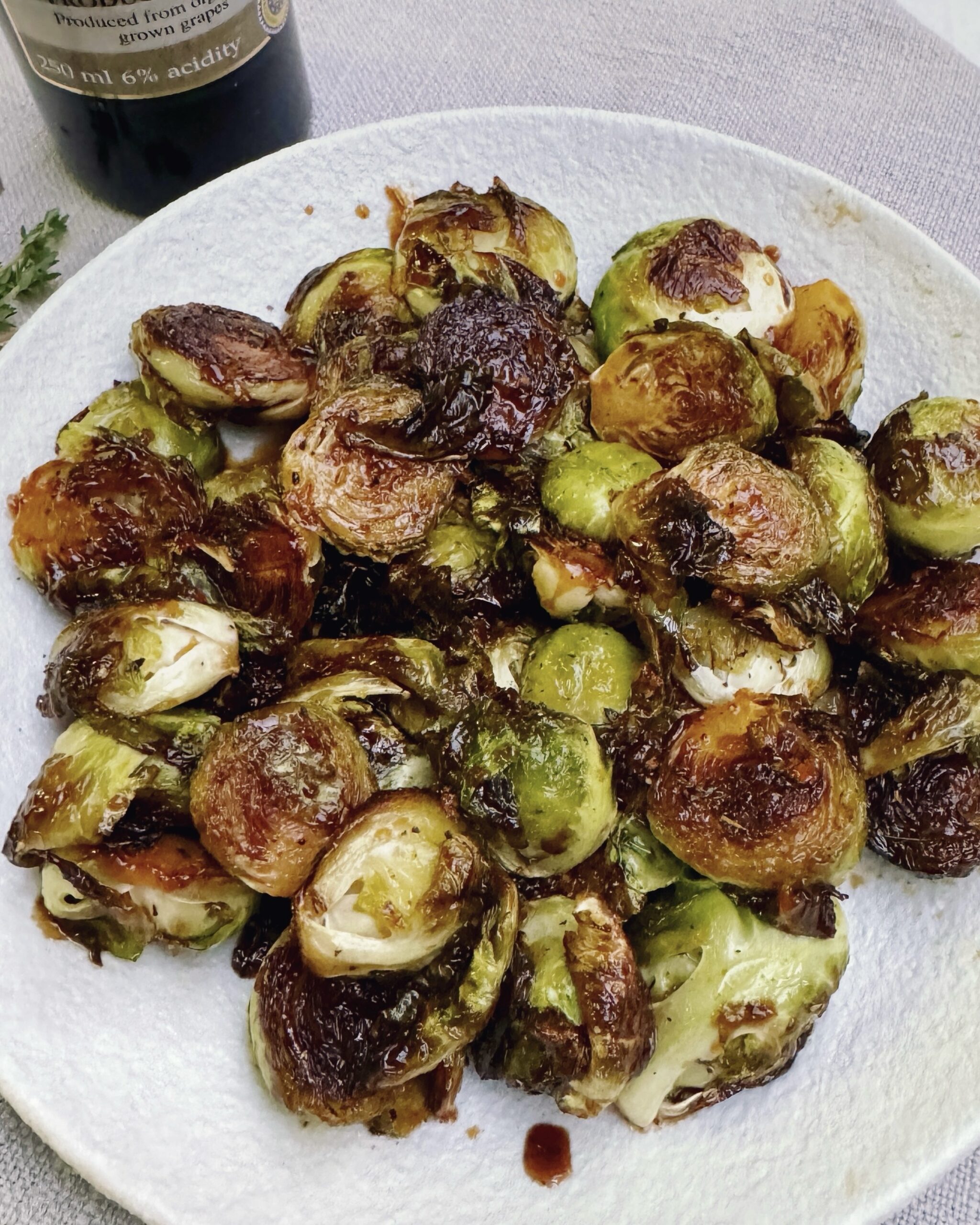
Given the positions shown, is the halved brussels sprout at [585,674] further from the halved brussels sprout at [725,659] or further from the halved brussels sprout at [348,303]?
the halved brussels sprout at [348,303]

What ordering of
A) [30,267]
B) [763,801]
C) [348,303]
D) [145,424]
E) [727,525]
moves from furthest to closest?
[30,267] → [348,303] → [145,424] → [727,525] → [763,801]

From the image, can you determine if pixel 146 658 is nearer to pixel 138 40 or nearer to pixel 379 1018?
pixel 379 1018

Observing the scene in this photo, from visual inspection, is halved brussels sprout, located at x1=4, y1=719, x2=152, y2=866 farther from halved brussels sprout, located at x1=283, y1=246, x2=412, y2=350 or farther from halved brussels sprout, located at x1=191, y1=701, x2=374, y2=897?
halved brussels sprout, located at x1=283, y1=246, x2=412, y2=350

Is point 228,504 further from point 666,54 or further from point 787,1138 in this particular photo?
point 666,54

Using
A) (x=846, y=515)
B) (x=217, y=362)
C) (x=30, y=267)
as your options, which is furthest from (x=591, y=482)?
(x=30, y=267)

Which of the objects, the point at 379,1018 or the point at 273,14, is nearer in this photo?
the point at 379,1018

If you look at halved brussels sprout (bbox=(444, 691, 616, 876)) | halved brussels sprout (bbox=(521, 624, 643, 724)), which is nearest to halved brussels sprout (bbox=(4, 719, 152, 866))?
halved brussels sprout (bbox=(444, 691, 616, 876))
